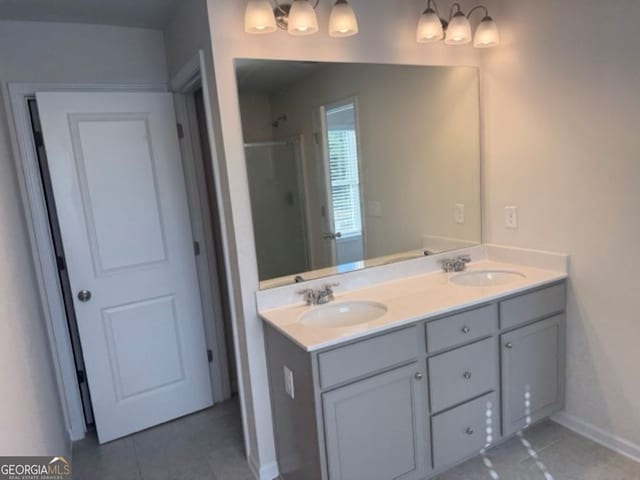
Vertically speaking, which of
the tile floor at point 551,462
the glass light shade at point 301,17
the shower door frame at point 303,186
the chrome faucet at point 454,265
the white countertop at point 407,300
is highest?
the glass light shade at point 301,17

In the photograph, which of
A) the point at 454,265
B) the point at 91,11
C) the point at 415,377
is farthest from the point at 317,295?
the point at 91,11

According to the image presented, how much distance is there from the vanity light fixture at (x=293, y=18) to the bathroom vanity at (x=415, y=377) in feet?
3.99

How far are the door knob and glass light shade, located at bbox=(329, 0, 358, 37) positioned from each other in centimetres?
189

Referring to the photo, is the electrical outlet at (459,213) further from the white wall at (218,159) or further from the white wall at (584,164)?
the white wall at (218,159)

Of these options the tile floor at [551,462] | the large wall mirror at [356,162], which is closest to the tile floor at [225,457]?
the tile floor at [551,462]

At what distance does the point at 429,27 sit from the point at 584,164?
1.00 meters

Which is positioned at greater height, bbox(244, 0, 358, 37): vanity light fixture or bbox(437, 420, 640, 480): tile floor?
bbox(244, 0, 358, 37): vanity light fixture

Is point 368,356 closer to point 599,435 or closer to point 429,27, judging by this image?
point 599,435

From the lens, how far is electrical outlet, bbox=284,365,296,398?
71.3 inches

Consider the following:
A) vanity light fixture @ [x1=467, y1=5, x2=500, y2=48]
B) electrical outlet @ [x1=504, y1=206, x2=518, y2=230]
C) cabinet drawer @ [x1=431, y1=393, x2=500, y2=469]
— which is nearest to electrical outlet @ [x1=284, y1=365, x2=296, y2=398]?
cabinet drawer @ [x1=431, y1=393, x2=500, y2=469]

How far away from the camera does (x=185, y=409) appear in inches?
110

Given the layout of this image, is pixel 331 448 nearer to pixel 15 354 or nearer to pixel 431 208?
pixel 15 354

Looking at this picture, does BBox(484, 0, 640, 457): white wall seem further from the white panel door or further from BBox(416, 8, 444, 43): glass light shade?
the white panel door

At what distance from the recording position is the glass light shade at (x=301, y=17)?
1818 mm
